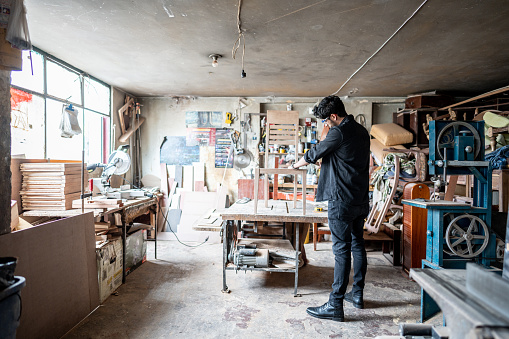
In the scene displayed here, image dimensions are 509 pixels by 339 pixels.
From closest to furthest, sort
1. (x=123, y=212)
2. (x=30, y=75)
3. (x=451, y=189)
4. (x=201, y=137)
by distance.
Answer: (x=123, y=212)
(x=451, y=189)
(x=30, y=75)
(x=201, y=137)

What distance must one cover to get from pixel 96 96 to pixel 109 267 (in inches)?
124

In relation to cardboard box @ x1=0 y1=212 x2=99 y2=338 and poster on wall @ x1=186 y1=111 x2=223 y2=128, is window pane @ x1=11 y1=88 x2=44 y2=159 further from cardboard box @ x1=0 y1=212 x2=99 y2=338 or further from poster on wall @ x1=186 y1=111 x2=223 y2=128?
poster on wall @ x1=186 y1=111 x2=223 y2=128

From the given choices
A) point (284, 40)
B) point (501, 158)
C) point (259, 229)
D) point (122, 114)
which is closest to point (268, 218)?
point (259, 229)

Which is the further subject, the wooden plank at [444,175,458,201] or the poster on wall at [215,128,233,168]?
the poster on wall at [215,128,233,168]

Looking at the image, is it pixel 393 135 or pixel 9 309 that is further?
pixel 393 135

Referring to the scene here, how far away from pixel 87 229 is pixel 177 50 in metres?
2.31

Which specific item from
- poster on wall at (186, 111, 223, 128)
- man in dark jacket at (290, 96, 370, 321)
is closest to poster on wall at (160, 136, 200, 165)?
poster on wall at (186, 111, 223, 128)

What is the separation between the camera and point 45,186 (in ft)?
9.17

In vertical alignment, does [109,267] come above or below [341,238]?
below

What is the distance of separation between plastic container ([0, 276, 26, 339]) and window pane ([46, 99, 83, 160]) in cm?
294

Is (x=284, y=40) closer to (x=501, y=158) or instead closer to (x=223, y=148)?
(x=501, y=158)

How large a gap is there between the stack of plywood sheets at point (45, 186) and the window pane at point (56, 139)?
101cm

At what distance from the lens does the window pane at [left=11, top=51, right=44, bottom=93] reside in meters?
3.16

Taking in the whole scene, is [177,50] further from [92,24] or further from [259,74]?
[259,74]
